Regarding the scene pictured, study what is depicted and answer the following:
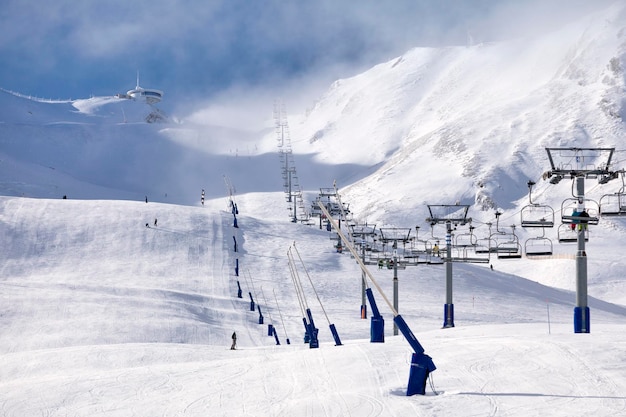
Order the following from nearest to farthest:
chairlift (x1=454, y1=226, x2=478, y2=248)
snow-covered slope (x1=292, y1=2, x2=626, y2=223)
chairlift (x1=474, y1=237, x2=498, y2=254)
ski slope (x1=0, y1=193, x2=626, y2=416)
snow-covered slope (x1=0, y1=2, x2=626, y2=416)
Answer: ski slope (x1=0, y1=193, x2=626, y2=416), snow-covered slope (x1=0, y1=2, x2=626, y2=416), chairlift (x1=474, y1=237, x2=498, y2=254), chairlift (x1=454, y1=226, x2=478, y2=248), snow-covered slope (x1=292, y1=2, x2=626, y2=223)

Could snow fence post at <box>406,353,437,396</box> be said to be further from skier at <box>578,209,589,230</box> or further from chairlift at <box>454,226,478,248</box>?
chairlift at <box>454,226,478,248</box>

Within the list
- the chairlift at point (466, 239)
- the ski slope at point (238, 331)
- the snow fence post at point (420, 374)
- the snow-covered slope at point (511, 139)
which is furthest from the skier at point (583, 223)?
the snow-covered slope at point (511, 139)

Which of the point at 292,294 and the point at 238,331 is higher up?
the point at 292,294

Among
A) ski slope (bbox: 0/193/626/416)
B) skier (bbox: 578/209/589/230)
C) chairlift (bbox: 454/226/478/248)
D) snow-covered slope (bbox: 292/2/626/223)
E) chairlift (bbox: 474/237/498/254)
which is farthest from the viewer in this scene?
snow-covered slope (bbox: 292/2/626/223)

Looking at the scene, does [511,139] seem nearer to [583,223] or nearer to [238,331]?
[238,331]

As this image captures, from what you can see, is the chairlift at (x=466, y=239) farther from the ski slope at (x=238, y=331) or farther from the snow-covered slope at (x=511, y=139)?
the snow-covered slope at (x=511, y=139)

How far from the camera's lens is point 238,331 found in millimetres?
42031

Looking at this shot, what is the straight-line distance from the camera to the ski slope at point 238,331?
59.3 feet

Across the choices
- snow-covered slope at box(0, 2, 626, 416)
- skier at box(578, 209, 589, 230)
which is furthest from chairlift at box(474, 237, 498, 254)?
skier at box(578, 209, 589, 230)

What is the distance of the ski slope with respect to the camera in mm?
18062

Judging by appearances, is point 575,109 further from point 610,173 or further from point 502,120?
point 610,173

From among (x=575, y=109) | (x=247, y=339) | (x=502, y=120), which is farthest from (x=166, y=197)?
(x=247, y=339)

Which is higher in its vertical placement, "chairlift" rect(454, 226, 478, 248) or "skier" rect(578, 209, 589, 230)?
"skier" rect(578, 209, 589, 230)

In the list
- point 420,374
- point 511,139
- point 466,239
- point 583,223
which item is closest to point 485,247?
point 466,239
